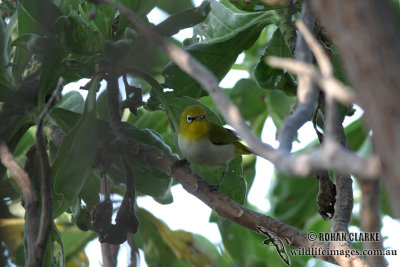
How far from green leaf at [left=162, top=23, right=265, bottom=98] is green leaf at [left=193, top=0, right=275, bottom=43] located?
0.02 meters

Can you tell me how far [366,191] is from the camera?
0.48 m

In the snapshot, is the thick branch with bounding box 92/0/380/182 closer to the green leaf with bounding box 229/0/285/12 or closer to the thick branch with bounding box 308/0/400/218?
the thick branch with bounding box 308/0/400/218

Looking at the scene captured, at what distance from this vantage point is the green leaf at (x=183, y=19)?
1316 millimetres

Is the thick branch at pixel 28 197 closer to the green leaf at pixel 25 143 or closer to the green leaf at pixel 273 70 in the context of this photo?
the green leaf at pixel 273 70

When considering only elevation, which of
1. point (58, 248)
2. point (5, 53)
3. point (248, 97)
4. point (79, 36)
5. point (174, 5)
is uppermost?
point (248, 97)

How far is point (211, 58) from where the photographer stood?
152 cm

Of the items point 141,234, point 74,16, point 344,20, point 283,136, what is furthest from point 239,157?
point 344,20

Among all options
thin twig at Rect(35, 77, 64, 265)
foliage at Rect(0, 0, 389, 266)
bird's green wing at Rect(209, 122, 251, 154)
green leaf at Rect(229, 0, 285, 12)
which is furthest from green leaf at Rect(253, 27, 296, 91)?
thin twig at Rect(35, 77, 64, 265)

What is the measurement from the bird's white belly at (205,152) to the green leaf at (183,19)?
0.53m

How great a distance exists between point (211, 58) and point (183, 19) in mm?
222

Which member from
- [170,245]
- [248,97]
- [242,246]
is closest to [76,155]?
[170,245]

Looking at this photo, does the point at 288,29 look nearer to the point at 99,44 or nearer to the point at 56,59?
the point at 99,44

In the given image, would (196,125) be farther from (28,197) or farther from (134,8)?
(28,197)

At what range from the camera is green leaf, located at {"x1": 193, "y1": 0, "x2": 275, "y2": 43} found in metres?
1.55
